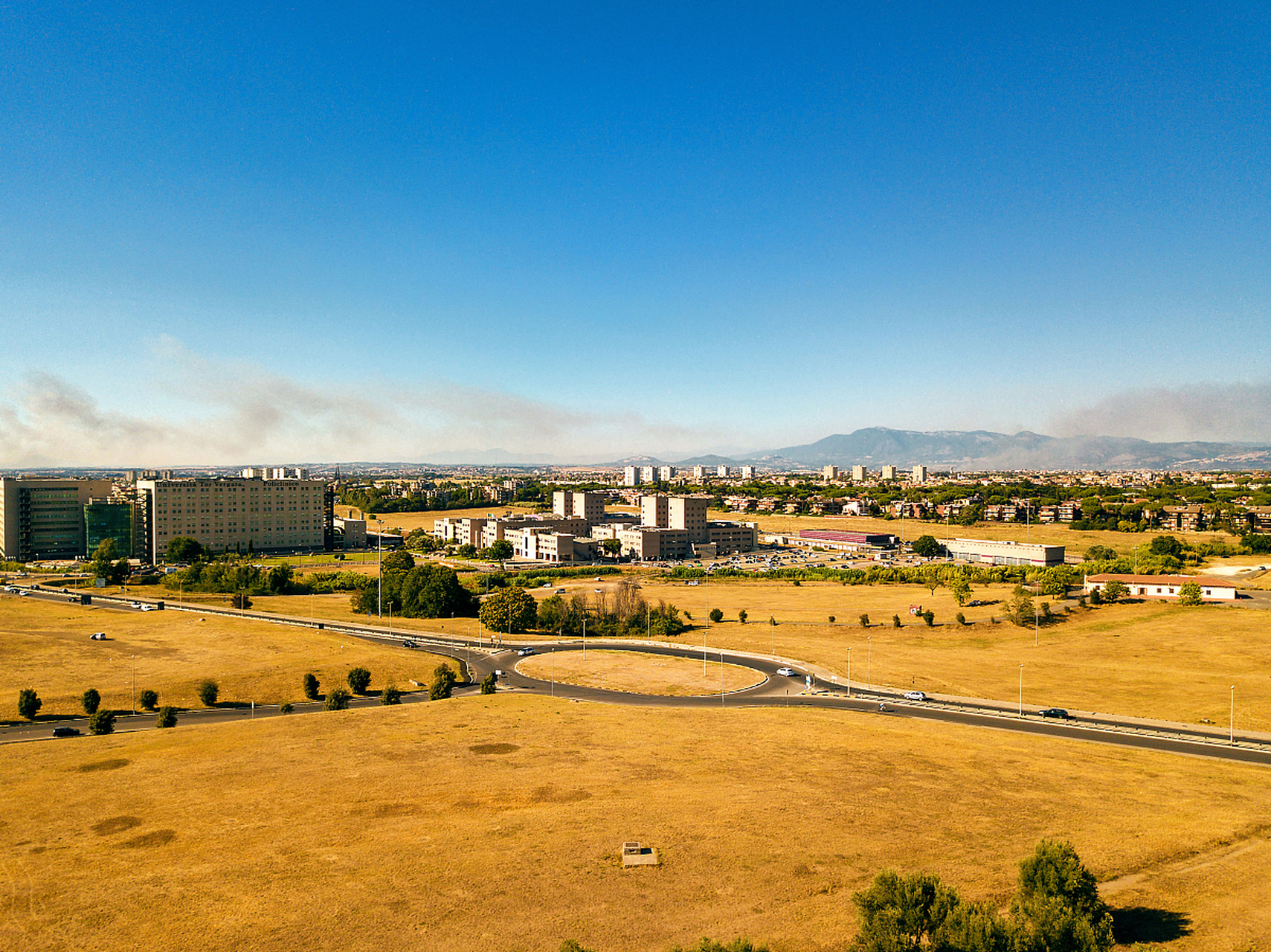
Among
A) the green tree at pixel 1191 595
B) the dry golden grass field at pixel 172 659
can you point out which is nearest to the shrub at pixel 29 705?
the dry golden grass field at pixel 172 659

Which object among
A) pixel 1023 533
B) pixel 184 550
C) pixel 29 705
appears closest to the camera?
pixel 29 705

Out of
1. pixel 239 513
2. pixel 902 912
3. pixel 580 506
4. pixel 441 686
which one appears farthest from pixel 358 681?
pixel 580 506

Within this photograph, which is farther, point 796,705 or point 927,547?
point 927,547

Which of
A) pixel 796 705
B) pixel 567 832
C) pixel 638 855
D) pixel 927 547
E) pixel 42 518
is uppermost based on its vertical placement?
pixel 42 518

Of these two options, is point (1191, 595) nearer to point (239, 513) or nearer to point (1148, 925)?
point (1148, 925)

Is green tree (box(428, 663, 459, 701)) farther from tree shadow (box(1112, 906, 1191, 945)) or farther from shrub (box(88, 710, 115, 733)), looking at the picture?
tree shadow (box(1112, 906, 1191, 945))

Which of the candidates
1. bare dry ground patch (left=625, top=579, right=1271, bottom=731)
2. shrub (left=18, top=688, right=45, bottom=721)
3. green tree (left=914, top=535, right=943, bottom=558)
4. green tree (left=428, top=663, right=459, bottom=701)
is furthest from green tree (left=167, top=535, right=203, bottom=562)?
green tree (left=914, top=535, right=943, bottom=558)

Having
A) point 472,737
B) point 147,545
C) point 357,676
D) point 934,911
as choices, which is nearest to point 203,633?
point 357,676

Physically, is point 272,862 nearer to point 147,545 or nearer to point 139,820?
point 139,820
